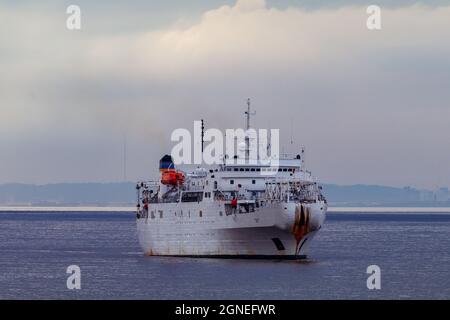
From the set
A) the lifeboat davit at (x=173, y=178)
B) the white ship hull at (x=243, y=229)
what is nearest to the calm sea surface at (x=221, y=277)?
the white ship hull at (x=243, y=229)

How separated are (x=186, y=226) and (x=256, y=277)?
13.5 meters

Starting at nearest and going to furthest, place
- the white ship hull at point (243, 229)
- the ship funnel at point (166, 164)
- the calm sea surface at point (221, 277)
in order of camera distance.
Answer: the calm sea surface at point (221, 277)
the white ship hull at point (243, 229)
the ship funnel at point (166, 164)

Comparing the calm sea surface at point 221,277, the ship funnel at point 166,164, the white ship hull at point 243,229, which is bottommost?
the calm sea surface at point 221,277

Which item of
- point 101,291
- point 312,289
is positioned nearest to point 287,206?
point 312,289

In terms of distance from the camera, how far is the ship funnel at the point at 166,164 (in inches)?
3637

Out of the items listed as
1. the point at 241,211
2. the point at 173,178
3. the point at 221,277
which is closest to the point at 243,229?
the point at 241,211

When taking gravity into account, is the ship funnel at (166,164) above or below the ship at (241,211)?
above

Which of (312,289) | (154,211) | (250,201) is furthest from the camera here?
(154,211)

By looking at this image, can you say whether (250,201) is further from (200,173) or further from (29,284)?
(29,284)

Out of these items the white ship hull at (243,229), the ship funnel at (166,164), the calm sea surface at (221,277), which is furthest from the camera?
the ship funnel at (166,164)

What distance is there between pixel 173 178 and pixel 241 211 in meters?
11.3

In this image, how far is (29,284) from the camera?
2931 inches

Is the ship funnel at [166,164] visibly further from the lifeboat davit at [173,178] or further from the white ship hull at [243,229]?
the white ship hull at [243,229]

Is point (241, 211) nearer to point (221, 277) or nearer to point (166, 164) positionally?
point (221, 277)
